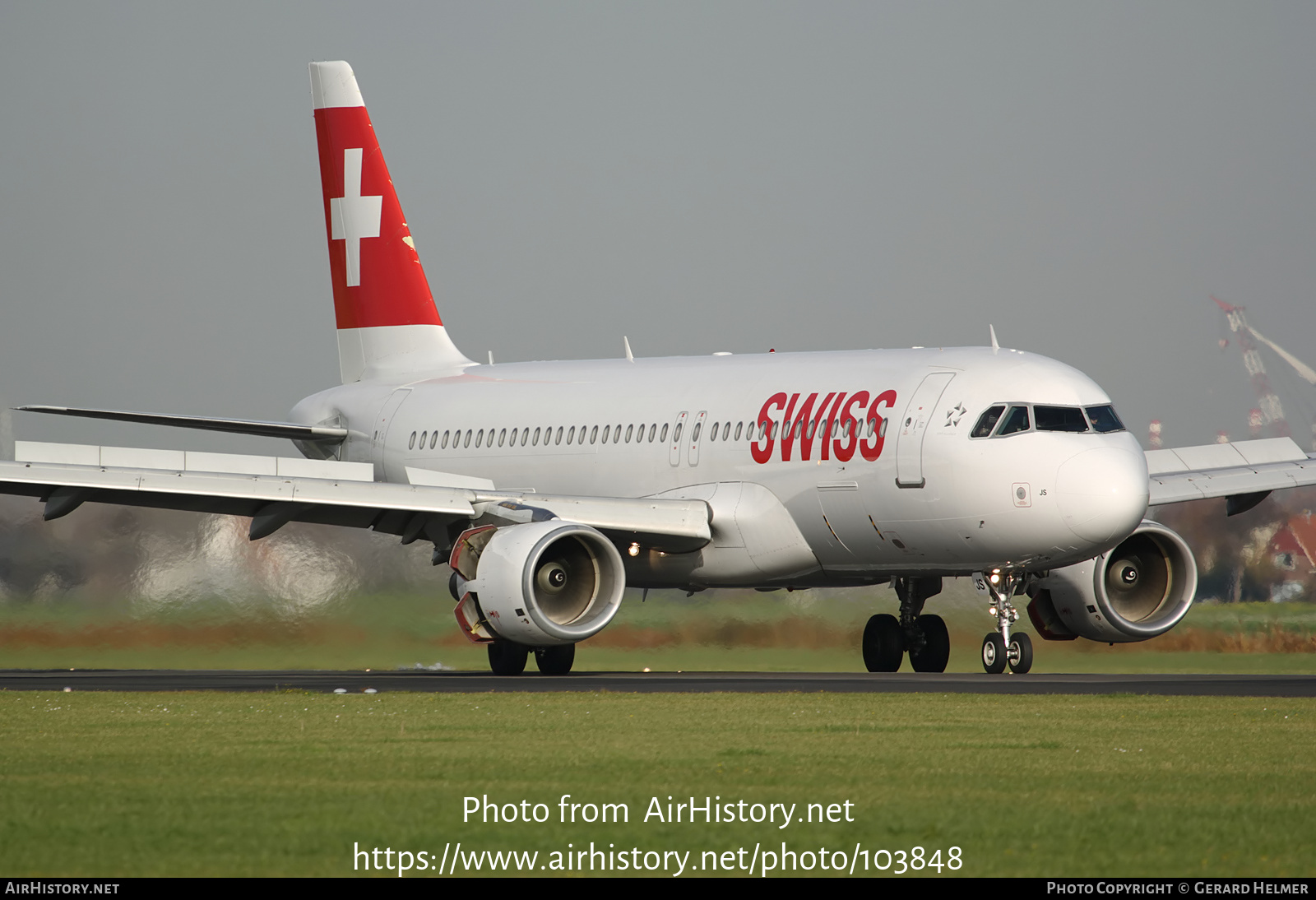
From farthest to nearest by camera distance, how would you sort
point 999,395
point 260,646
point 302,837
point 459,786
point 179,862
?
point 260,646
point 999,395
point 459,786
point 302,837
point 179,862

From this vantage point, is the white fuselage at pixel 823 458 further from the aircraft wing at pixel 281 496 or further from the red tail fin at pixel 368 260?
the red tail fin at pixel 368 260

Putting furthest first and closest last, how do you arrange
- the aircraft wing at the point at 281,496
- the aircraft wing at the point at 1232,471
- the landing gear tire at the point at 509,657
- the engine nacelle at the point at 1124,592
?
the landing gear tire at the point at 509,657 → the aircraft wing at the point at 1232,471 → the engine nacelle at the point at 1124,592 → the aircraft wing at the point at 281,496

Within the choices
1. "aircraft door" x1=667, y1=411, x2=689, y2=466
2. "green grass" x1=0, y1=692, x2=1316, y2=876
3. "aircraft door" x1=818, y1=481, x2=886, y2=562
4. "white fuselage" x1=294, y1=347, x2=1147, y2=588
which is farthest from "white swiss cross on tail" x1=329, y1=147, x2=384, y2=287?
"green grass" x1=0, y1=692, x2=1316, y2=876

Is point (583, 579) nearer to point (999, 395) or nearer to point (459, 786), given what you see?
point (999, 395)

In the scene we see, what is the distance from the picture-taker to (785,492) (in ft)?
82.5

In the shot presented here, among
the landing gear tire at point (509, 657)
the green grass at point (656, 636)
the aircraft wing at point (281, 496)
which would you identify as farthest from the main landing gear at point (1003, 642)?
the landing gear tire at point (509, 657)

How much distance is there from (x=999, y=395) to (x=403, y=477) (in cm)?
1197

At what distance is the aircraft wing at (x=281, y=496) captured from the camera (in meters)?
24.0

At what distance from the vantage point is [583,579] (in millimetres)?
24219

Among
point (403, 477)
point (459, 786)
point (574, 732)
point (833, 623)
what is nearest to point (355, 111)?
point (403, 477)

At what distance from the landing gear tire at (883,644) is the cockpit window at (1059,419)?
4.83 meters

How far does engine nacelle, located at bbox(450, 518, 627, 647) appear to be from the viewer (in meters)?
23.1

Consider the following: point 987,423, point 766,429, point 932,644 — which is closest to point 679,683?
point 766,429

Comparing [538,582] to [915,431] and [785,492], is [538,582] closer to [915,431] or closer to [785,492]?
[785,492]
